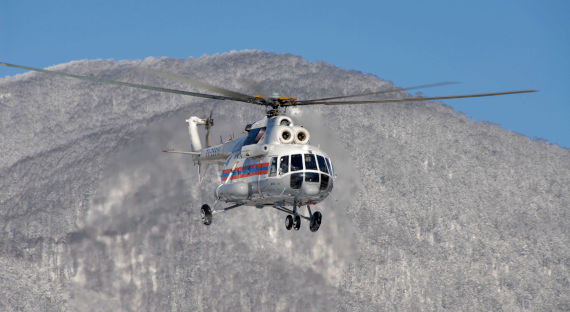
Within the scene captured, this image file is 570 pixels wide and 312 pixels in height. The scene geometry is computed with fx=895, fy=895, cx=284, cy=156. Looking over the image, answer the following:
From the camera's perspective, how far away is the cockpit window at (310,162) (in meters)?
42.8

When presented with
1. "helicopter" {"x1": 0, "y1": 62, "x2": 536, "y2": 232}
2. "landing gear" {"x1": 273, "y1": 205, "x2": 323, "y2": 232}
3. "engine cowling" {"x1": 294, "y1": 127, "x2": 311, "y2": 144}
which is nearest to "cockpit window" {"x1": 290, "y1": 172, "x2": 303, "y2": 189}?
"helicopter" {"x1": 0, "y1": 62, "x2": 536, "y2": 232}

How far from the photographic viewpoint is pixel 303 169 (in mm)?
42656

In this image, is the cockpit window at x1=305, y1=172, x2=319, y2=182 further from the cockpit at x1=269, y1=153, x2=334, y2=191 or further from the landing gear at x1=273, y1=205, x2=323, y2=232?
the landing gear at x1=273, y1=205, x2=323, y2=232

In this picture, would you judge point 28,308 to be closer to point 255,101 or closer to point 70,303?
point 70,303

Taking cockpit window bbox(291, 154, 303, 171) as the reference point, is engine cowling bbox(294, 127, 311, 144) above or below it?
above

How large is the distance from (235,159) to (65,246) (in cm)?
15844

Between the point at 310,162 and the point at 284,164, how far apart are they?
1270 millimetres

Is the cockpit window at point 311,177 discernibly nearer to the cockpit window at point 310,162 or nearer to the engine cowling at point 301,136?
the cockpit window at point 310,162

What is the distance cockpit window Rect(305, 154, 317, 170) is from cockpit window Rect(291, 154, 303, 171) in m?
0.26

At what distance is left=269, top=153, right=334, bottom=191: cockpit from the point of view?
4256 cm

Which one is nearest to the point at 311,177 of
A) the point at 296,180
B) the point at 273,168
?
the point at 296,180

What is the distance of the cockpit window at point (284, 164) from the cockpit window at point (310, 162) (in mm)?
922

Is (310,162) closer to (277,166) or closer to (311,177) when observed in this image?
(311,177)

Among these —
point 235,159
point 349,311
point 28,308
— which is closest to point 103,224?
point 28,308
